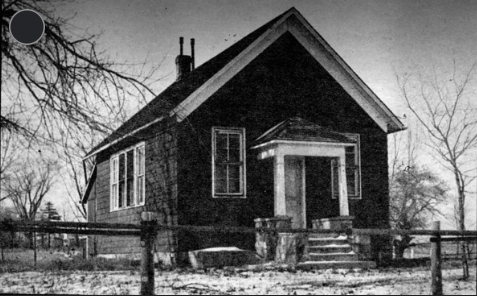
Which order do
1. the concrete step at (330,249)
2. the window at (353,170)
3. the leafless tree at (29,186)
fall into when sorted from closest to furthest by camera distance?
the leafless tree at (29,186) → the concrete step at (330,249) → the window at (353,170)

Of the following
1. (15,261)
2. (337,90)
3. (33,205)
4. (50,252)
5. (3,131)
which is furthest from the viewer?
(337,90)

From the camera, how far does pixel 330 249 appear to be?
11391mm

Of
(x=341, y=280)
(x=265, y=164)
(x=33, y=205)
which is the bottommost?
(x=341, y=280)

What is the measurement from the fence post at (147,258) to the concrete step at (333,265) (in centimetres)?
355

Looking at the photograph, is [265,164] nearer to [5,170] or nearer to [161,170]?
[161,170]

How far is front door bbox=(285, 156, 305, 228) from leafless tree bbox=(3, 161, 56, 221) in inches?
186

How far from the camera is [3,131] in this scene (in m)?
8.57

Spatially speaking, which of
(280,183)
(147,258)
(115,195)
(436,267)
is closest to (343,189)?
(280,183)

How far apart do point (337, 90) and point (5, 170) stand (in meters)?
6.73

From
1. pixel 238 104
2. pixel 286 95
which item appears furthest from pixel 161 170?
pixel 286 95

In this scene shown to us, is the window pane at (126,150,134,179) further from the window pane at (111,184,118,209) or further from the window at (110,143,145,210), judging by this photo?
the window pane at (111,184,118,209)

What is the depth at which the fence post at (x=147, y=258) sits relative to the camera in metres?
7.64

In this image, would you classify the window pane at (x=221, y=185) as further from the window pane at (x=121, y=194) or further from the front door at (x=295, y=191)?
the window pane at (x=121, y=194)

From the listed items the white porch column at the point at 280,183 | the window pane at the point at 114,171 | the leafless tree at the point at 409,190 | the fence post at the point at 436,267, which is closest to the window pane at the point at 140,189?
the window pane at the point at 114,171
